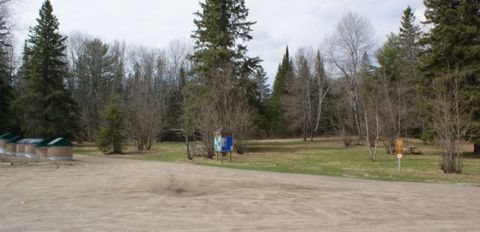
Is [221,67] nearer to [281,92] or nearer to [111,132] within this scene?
[111,132]

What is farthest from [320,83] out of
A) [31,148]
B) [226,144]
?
[31,148]

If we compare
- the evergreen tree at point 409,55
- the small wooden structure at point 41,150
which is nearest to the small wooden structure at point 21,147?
the small wooden structure at point 41,150

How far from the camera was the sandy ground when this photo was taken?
281 inches

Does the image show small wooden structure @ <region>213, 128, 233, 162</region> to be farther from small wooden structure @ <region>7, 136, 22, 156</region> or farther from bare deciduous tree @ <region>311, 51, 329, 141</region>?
bare deciduous tree @ <region>311, 51, 329, 141</region>

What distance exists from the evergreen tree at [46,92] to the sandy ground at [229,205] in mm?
30120

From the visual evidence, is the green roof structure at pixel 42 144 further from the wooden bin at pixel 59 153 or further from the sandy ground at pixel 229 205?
the sandy ground at pixel 229 205

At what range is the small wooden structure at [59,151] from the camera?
2255cm

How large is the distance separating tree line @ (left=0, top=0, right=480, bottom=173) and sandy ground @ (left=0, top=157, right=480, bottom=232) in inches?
349

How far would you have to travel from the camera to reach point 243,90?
119 feet

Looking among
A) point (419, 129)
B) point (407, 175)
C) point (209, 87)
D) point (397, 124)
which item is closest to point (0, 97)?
point (209, 87)

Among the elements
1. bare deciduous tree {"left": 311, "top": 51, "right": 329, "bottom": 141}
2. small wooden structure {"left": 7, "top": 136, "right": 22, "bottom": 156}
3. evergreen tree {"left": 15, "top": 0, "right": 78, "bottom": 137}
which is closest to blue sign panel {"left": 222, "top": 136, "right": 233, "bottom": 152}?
small wooden structure {"left": 7, "top": 136, "right": 22, "bottom": 156}

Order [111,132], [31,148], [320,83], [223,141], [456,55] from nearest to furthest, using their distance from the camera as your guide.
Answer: [223,141]
[31,148]
[456,55]
[111,132]
[320,83]

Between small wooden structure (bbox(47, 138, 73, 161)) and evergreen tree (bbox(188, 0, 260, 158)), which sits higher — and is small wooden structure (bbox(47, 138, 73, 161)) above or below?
below

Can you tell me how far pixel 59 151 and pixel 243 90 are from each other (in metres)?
17.3
